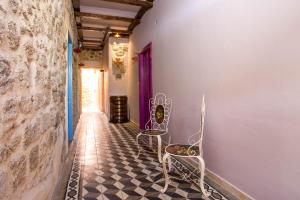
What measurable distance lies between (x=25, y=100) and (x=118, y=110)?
5.96 meters

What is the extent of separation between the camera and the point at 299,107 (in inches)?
62.2

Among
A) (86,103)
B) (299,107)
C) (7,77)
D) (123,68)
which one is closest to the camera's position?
(7,77)

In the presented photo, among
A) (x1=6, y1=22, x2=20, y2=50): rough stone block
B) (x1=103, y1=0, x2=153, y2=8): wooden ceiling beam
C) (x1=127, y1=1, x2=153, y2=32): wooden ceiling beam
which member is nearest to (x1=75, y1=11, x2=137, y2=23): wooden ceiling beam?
(x1=127, y1=1, x2=153, y2=32): wooden ceiling beam

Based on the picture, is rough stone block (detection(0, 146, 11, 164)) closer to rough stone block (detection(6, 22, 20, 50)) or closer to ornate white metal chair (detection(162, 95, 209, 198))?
rough stone block (detection(6, 22, 20, 50))

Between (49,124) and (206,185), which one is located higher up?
(49,124)

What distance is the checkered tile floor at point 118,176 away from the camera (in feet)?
7.49

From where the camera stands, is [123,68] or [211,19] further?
[123,68]

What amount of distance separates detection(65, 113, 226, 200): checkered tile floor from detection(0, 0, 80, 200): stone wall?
0.51 m

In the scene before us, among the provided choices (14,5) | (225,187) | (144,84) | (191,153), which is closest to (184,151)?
(191,153)

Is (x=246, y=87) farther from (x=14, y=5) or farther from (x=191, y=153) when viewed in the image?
(x=14, y=5)

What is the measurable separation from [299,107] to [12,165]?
192cm

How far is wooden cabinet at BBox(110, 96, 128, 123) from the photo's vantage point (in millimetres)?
7297

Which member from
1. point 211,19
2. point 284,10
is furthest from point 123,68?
point 284,10

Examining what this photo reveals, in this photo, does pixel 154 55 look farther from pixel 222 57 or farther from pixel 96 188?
pixel 96 188
